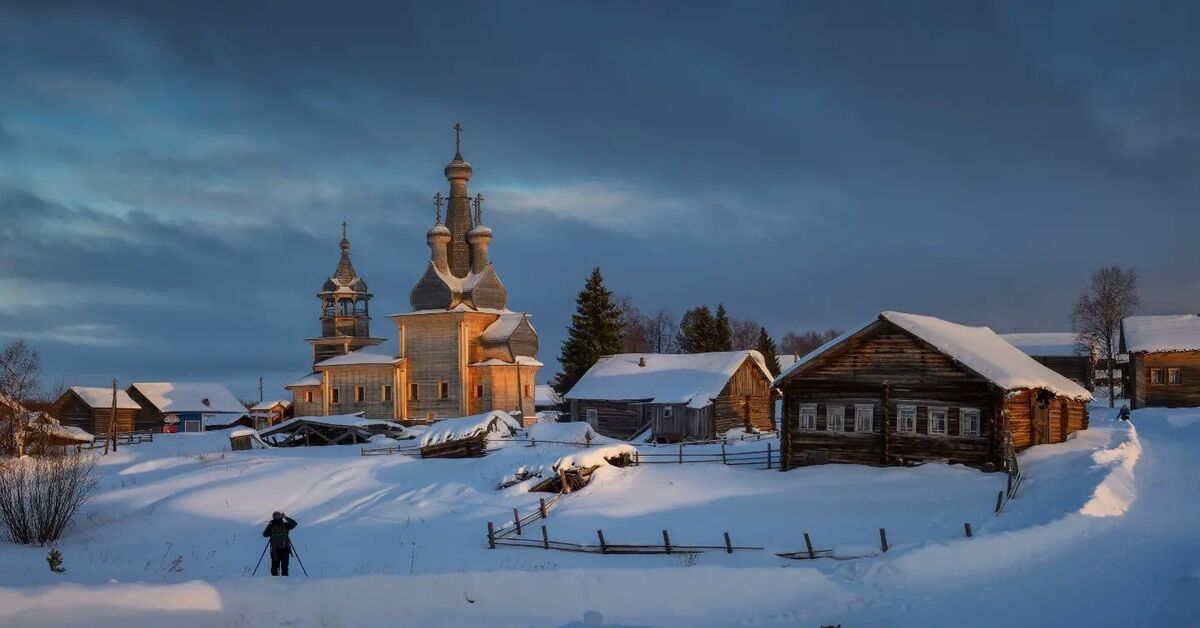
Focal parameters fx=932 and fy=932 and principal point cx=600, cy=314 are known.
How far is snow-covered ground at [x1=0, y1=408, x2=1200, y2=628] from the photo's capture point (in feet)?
47.3

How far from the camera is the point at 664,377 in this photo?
49.5 m

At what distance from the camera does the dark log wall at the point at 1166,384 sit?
52750mm

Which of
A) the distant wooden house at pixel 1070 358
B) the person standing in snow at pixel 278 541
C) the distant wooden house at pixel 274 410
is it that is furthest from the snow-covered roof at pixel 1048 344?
the person standing in snow at pixel 278 541

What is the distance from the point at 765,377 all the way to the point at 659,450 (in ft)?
42.5

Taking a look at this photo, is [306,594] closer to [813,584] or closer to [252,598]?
[252,598]

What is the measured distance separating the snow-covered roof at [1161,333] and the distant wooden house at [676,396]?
21.4 metres

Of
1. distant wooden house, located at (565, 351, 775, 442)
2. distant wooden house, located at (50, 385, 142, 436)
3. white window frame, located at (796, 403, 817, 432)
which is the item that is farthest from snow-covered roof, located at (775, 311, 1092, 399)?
distant wooden house, located at (50, 385, 142, 436)

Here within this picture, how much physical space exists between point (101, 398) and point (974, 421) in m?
65.1

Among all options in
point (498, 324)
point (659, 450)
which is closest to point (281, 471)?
point (659, 450)

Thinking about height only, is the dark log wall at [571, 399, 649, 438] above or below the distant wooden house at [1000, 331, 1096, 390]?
below

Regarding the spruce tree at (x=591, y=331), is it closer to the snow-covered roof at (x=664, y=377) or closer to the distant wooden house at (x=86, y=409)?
the snow-covered roof at (x=664, y=377)

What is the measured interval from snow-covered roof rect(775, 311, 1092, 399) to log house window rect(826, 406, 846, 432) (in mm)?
1915

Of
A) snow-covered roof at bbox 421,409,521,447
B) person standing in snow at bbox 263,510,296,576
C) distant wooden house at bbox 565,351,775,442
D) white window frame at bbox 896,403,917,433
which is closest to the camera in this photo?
person standing in snow at bbox 263,510,296,576

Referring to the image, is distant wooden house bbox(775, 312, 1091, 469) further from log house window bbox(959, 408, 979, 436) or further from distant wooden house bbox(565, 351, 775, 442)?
distant wooden house bbox(565, 351, 775, 442)
